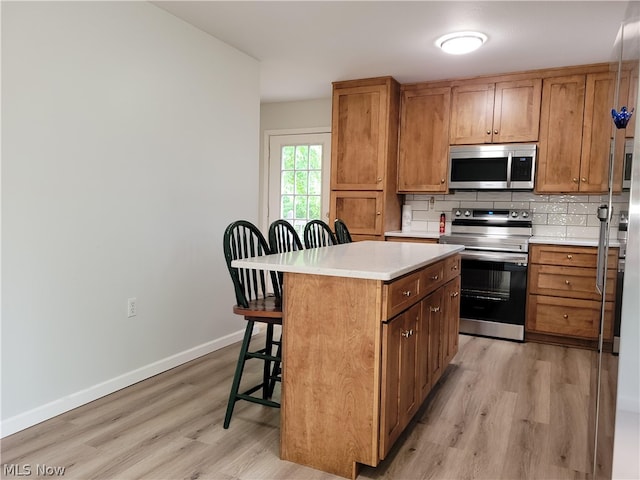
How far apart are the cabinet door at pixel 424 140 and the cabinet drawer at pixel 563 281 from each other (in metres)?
1.12

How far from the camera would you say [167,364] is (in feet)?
10.0

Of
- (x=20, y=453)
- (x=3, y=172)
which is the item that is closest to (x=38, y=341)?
(x=20, y=453)

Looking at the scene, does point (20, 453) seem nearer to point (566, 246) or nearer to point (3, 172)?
point (3, 172)

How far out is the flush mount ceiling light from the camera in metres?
3.20

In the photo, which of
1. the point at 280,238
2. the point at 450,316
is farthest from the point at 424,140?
the point at 280,238

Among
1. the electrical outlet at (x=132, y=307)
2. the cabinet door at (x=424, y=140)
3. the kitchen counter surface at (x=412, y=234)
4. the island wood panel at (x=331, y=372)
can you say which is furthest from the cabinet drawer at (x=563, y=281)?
the electrical outlet at (x=132, y=307)

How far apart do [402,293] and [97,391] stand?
70.8 inches

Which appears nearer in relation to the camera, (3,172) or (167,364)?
(3,172)

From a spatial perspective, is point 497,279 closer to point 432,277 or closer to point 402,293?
point 432,277

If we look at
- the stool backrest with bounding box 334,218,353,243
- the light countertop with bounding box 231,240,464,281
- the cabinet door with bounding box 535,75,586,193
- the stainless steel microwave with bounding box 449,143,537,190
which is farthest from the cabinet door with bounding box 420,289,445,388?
the cabinet door with bounding box 535,75,586,193

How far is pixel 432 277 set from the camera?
237cm

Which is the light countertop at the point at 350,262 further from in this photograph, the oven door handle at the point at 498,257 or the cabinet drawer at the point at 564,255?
the cabinet drawer at the point at 564,255

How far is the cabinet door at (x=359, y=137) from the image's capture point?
4340 millimetres

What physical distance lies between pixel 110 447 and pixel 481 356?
8.36ft
